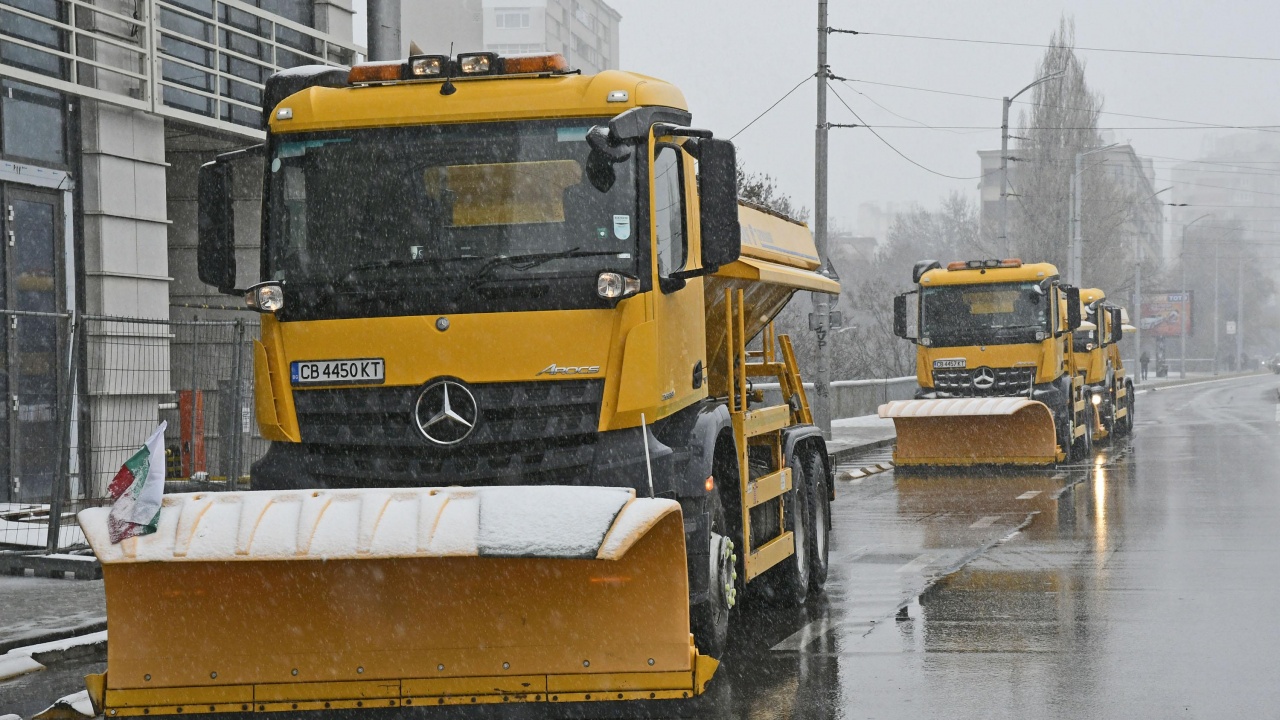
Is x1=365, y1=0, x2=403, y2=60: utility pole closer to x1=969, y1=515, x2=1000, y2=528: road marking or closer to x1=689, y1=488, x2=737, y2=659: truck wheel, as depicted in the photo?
x1=689, y1=488, x2=737, y2=659: truck wheel

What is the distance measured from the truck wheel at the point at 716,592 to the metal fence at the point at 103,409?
2363mm

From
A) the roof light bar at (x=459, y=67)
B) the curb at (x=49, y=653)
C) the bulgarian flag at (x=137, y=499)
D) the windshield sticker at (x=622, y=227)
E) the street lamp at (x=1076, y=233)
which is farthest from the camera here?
the street lamp at (x=1076, y=233)

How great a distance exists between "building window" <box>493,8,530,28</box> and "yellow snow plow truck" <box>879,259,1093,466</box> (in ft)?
315

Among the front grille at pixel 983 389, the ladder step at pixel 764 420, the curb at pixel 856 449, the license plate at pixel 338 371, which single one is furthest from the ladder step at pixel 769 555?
the curb at pixel 856 449

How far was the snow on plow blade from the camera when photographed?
2186cm

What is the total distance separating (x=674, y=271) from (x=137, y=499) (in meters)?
2.69

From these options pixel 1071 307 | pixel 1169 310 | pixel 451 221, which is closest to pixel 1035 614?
pixel 451 221

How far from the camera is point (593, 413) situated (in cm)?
694

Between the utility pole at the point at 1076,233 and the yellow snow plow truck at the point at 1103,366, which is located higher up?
the utility pole at the point at 1076,233

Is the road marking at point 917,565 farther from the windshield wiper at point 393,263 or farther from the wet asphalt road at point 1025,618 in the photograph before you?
the windshield wiper at point 393,263

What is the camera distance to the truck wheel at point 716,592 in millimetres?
7305

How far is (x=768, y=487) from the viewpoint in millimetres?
9102

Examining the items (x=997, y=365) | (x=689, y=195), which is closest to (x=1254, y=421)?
(x=997, y=365)

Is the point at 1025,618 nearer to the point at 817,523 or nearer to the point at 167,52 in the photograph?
the point at 817,523
